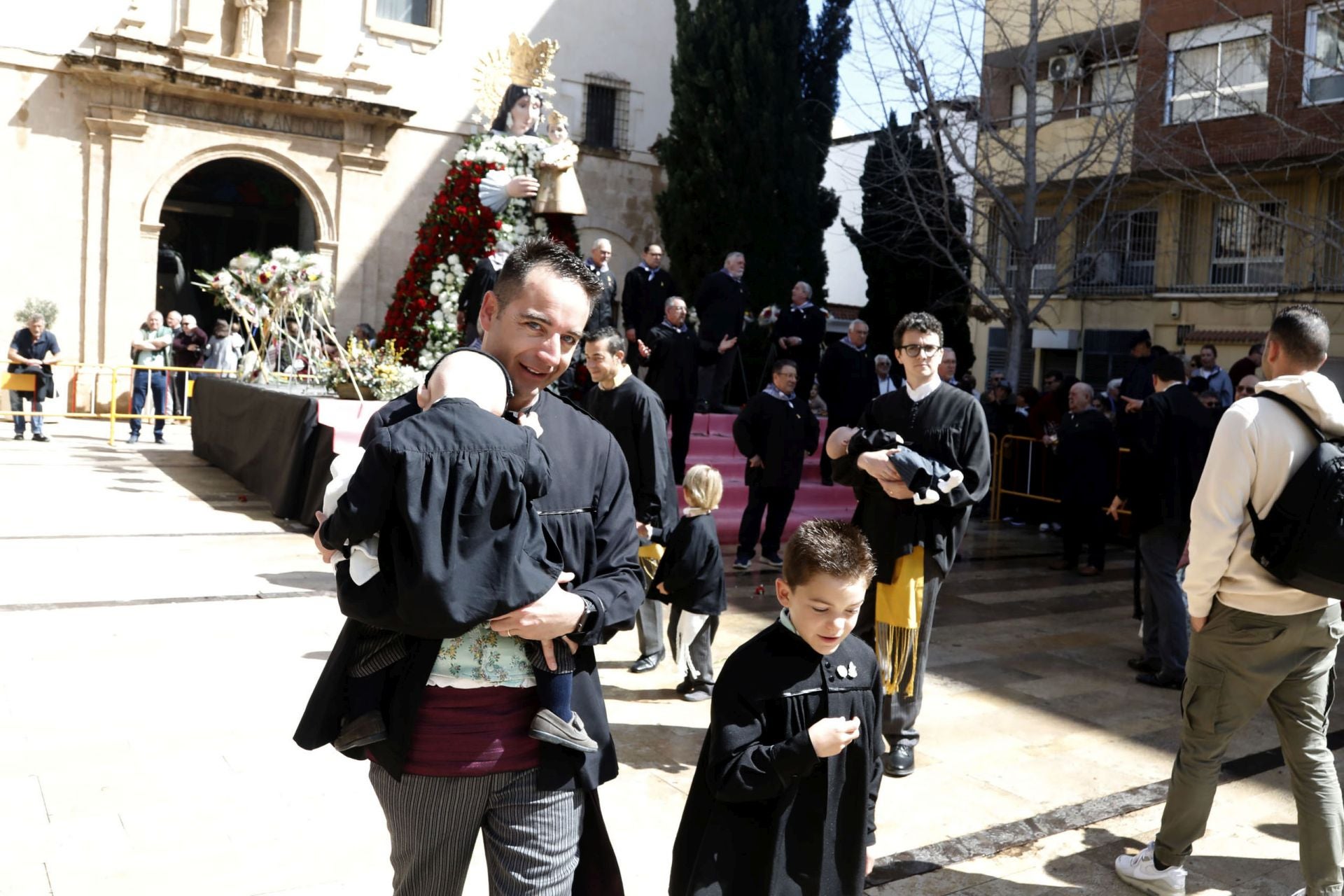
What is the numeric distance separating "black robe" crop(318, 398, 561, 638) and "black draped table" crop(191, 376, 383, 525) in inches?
279

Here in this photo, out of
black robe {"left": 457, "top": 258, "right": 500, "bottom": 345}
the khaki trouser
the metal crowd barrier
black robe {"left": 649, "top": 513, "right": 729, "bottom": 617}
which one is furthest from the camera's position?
the metal crowd barrier

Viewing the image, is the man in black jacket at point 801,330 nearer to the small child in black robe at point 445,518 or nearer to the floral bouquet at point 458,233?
the floral bouquet at point 458,233

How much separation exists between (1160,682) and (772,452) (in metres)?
4.03

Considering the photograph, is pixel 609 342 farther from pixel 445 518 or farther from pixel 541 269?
pixel 445 518

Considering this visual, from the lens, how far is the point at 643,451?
682cm

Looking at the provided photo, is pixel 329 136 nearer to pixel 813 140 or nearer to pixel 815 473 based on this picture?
pixel 813 140

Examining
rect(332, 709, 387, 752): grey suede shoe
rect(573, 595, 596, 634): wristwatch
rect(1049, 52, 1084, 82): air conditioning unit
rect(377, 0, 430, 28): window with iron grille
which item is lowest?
rect(332, 709, 387, 752): grey suede shoe

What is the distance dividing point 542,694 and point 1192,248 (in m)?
23.9

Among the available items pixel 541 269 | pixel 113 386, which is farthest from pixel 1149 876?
pixel 113 386

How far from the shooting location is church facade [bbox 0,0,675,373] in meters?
19.5

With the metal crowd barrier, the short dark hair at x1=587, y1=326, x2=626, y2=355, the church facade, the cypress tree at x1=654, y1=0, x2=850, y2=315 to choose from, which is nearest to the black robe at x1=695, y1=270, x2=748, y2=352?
the metal crowd barrier

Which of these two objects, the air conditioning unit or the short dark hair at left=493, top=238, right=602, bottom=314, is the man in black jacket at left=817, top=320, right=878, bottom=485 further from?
the air conditioning unit

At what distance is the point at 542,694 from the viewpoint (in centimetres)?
237

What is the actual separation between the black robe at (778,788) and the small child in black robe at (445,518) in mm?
754
